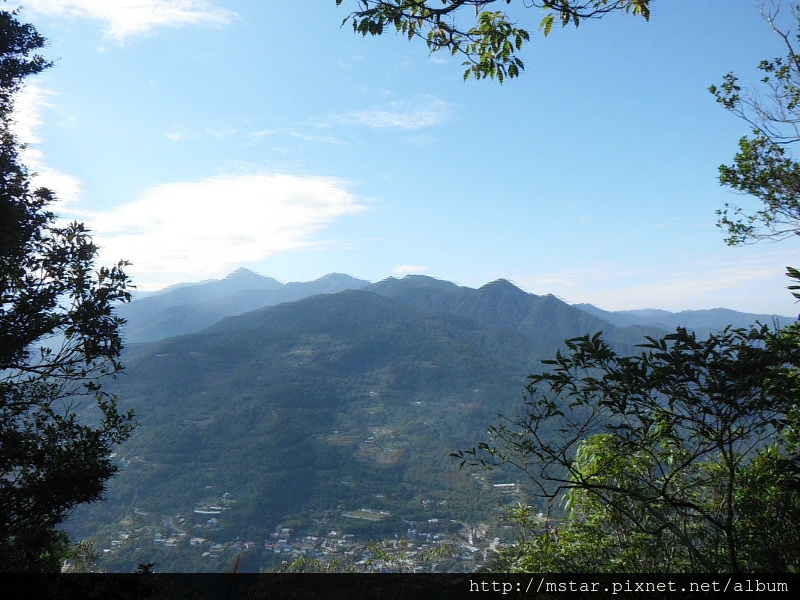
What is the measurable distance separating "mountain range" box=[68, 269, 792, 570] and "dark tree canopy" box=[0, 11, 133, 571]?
2836 cm

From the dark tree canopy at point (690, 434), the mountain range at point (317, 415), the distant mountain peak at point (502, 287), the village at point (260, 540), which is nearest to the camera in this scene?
the dark tree canopy at point (690, 434)

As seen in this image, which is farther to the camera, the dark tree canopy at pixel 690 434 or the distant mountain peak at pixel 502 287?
the distant mountain peak at pixel 502 287

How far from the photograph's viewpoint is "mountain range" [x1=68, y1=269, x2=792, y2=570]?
51594 mm

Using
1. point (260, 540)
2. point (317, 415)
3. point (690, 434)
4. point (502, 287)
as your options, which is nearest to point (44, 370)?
point (690, 434)

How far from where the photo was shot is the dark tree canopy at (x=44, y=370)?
15.4ft

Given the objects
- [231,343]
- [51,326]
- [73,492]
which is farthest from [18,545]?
[231,343]

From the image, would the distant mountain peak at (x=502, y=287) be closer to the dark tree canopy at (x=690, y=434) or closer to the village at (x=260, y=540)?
the village at (x=260, y=540)

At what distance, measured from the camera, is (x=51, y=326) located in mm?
5062

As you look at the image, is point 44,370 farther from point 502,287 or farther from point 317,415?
point 502,287

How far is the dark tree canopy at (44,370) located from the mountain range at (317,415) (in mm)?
28358

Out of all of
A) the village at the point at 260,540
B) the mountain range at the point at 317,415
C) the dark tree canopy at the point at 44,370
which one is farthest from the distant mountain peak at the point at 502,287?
the dark tree canopy at the point at 44,370

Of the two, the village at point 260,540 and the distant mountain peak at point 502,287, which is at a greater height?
the distant mountain peak at point 502,287

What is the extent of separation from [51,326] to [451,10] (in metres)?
5.19

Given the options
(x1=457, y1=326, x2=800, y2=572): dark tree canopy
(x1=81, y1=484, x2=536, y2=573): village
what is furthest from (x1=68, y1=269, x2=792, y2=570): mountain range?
(x1=457, y1=326, x2=800, y2=572): dark tree canopy
